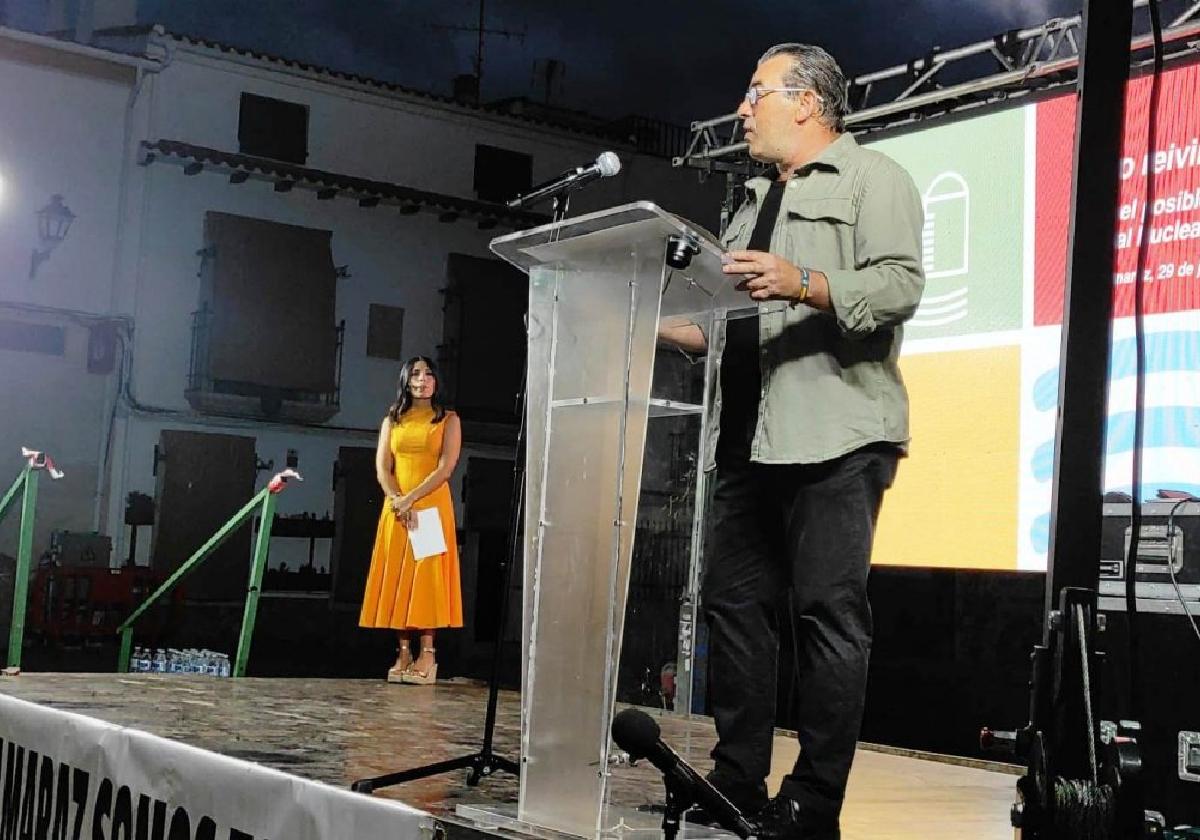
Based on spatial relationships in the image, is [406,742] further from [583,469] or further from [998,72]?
[998,72]

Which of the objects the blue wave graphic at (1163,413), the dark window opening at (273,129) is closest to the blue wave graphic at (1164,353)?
the blue wave graphic at (1163,413)

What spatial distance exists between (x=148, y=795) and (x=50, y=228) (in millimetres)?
14117

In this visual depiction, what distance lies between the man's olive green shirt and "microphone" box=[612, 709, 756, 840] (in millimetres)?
646

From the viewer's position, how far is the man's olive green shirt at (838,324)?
7.72 feet

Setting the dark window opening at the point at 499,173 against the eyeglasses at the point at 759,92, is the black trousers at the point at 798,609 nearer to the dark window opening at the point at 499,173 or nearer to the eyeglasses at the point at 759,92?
the eyeglasses at the point at 759,92

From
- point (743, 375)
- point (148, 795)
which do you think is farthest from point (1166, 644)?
point (148, 795)

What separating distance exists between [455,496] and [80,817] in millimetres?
15958

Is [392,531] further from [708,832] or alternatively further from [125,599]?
[125,599]

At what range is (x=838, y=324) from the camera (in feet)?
7.61

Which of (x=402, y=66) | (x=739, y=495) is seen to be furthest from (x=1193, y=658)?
(x=402, y=66)

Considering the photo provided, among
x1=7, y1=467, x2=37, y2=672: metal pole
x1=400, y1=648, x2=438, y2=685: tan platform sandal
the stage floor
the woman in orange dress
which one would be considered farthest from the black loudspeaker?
x1=7, y1=467, x2=37, y2=672: metal pole

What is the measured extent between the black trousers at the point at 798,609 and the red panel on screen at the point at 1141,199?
268 centimetres

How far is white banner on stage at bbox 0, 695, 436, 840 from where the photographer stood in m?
2.29

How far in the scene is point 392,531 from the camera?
640cm
